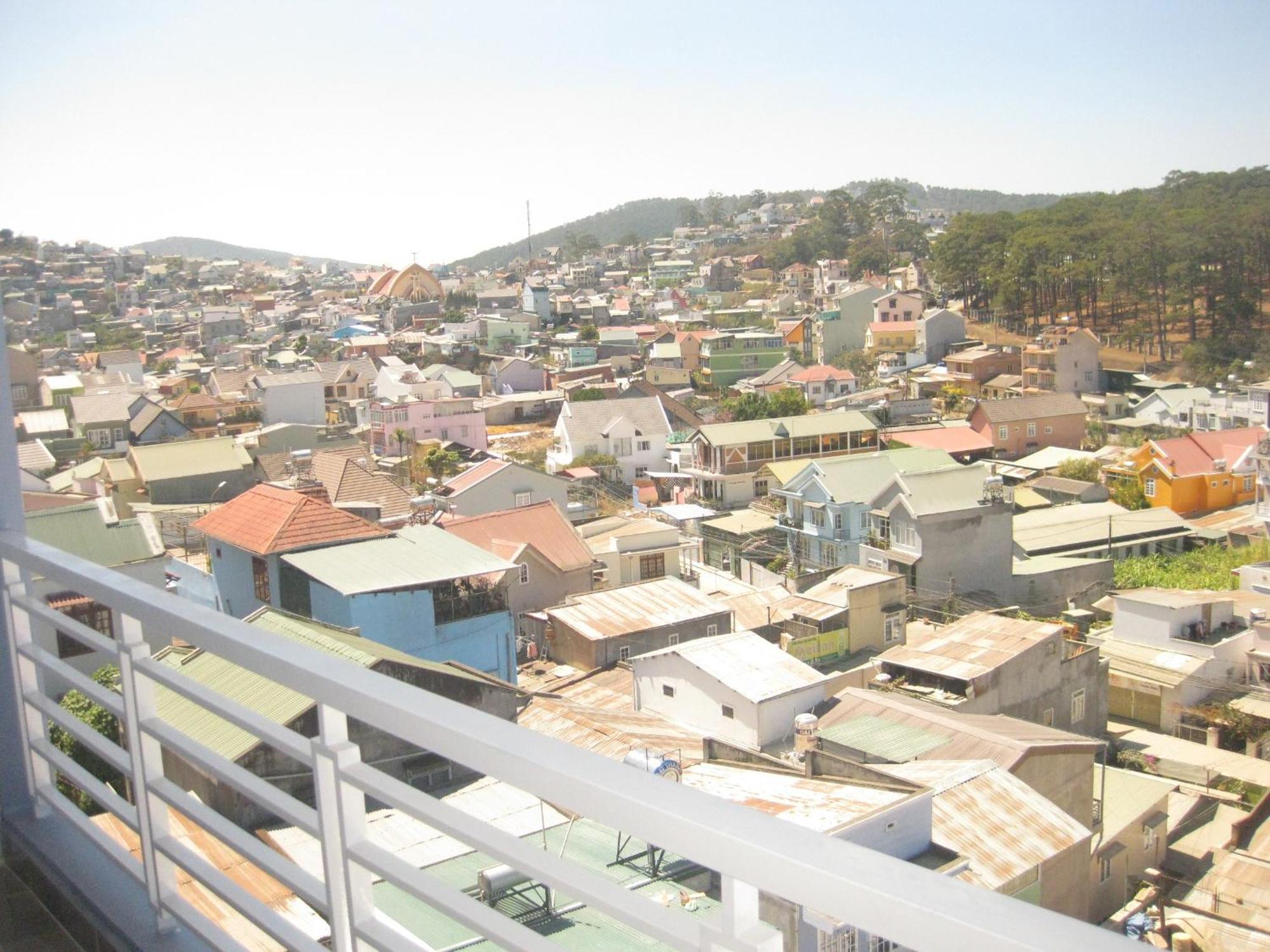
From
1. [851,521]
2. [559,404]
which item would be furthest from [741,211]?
[851,521]

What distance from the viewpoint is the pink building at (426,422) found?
12273 mm

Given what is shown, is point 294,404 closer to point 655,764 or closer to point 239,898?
point 655,764

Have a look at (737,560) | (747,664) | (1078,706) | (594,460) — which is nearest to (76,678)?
(747,664)

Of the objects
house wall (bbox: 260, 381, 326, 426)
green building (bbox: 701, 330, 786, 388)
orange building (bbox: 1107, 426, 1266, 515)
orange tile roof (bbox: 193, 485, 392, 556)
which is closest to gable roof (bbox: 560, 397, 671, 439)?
house wall (bbox: 260, 381, 326, 426)

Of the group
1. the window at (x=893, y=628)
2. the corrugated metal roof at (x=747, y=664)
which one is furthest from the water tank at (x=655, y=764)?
the window at (x=893, y=628)

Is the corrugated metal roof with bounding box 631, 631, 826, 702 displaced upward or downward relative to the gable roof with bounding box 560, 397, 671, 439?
downward

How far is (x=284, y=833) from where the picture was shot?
2082mm

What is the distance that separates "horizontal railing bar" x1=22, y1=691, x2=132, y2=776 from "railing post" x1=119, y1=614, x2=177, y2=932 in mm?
11

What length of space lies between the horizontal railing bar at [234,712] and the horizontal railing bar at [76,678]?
0.21 ft

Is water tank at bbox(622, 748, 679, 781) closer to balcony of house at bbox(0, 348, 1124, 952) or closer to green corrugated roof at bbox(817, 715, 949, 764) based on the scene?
balcony of house at bbox(0, 348, 1124, 952)

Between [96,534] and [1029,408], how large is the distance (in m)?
10.7

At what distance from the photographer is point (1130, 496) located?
33.4 feet

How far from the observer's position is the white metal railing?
14.0 inches

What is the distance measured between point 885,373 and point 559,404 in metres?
5.06
